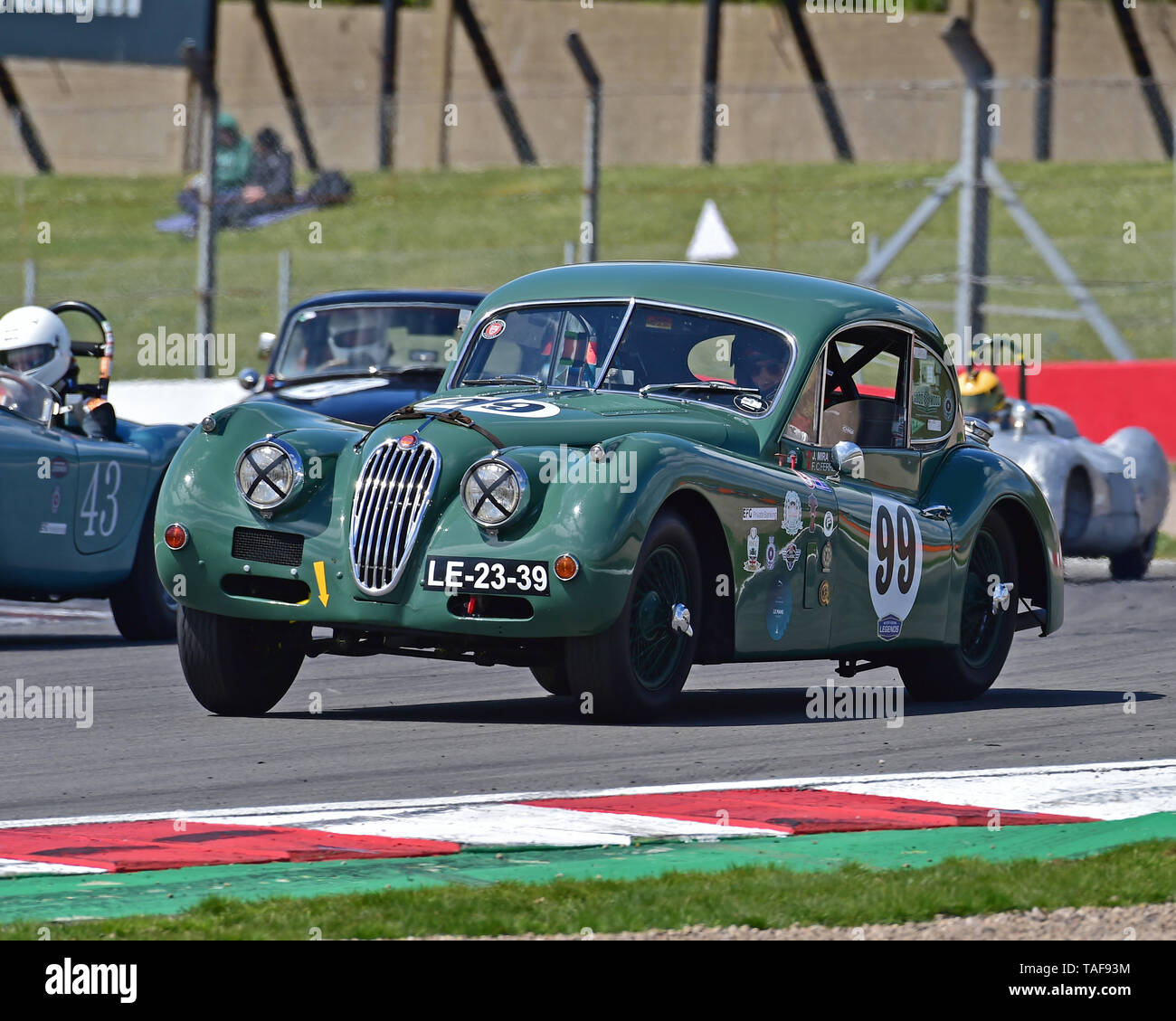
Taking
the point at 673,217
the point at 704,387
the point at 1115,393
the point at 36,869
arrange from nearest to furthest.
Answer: the point at 36,869 < the point at 704,387 < the point at 1115,393 < the point at 673,217

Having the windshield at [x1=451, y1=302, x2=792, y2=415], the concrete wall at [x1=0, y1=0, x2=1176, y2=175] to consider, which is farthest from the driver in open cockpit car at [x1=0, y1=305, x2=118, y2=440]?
the concrete wall at [x1=0, y1=0, x2=1176, y2=175]

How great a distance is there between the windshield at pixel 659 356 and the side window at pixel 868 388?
334mm

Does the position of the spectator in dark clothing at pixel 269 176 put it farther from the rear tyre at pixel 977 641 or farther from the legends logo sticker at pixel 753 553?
the legends logo sticker at pixel 753 553

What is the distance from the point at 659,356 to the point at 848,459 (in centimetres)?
82

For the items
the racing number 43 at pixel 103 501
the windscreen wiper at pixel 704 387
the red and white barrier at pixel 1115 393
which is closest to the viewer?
the windscreen wiper at pixel 704 387

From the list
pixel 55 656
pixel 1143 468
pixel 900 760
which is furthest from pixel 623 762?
pixel 1143 468

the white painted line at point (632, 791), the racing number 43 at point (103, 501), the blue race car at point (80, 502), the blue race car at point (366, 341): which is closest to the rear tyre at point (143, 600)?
the blue race car at point (80, 502)

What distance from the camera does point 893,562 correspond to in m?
8.85

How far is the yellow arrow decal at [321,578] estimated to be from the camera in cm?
784

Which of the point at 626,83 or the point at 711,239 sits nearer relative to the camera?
the point at 711,239

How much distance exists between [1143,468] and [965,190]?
8.64 feet

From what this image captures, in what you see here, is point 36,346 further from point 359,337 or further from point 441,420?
point 441,420

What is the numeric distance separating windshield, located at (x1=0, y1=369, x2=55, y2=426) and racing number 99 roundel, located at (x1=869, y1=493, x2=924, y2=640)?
14.8 feet

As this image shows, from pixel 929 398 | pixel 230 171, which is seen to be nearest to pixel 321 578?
pixel 929 398
